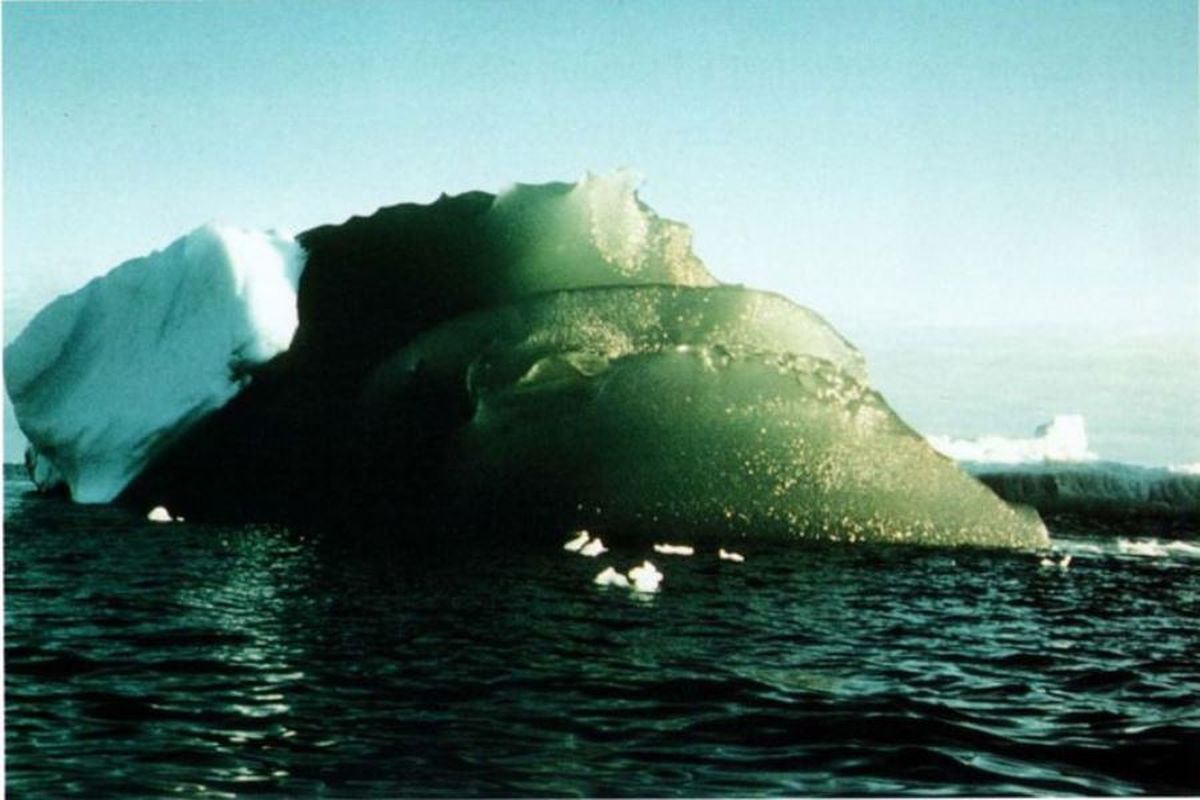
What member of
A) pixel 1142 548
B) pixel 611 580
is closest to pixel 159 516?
pixel 611 580

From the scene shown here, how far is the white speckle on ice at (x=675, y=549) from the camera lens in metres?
7.94

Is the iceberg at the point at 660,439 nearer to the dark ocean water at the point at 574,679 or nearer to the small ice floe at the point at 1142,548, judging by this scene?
the dark ocean water at the point at 574,679

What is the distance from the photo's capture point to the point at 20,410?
10.7m

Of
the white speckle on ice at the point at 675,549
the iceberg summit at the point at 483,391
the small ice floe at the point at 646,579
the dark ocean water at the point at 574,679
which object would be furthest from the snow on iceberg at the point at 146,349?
the small ice floe at the point at 646,579

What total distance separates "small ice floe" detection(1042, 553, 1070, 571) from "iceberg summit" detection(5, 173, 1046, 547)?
311 millimetres

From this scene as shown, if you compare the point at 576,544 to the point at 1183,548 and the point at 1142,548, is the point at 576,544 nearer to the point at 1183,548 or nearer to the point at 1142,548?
the point at 1142,548

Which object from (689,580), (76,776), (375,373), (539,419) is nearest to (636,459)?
(539,419)

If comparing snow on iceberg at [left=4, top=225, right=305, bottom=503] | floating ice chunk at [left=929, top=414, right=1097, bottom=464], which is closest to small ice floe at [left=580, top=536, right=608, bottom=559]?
snow on iceberg at [left=4, top=225, right=305, bottom=503]

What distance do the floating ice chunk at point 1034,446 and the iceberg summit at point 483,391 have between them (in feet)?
17.9

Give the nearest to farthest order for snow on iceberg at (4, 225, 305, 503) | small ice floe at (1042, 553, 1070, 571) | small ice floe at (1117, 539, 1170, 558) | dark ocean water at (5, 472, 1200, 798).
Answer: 1. dark ocean water at (5, 472, 1200, 798)
2. small ice floe at (1042, 553, 1070, 571)
3. small ice floe at (1117, 539, 1170, 558)
4. snow on iceberg at (4, 225, 305, 503)

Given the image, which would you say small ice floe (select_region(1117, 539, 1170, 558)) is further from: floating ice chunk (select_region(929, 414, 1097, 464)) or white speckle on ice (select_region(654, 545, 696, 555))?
white speckle on ice (select_region(654, 545, 696, 555))

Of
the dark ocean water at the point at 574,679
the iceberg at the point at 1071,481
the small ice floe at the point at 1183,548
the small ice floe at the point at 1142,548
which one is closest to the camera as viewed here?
the dark ocean water at the point at 574,679

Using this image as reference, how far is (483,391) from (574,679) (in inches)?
145

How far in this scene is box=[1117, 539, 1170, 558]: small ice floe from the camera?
9422 millimetres
